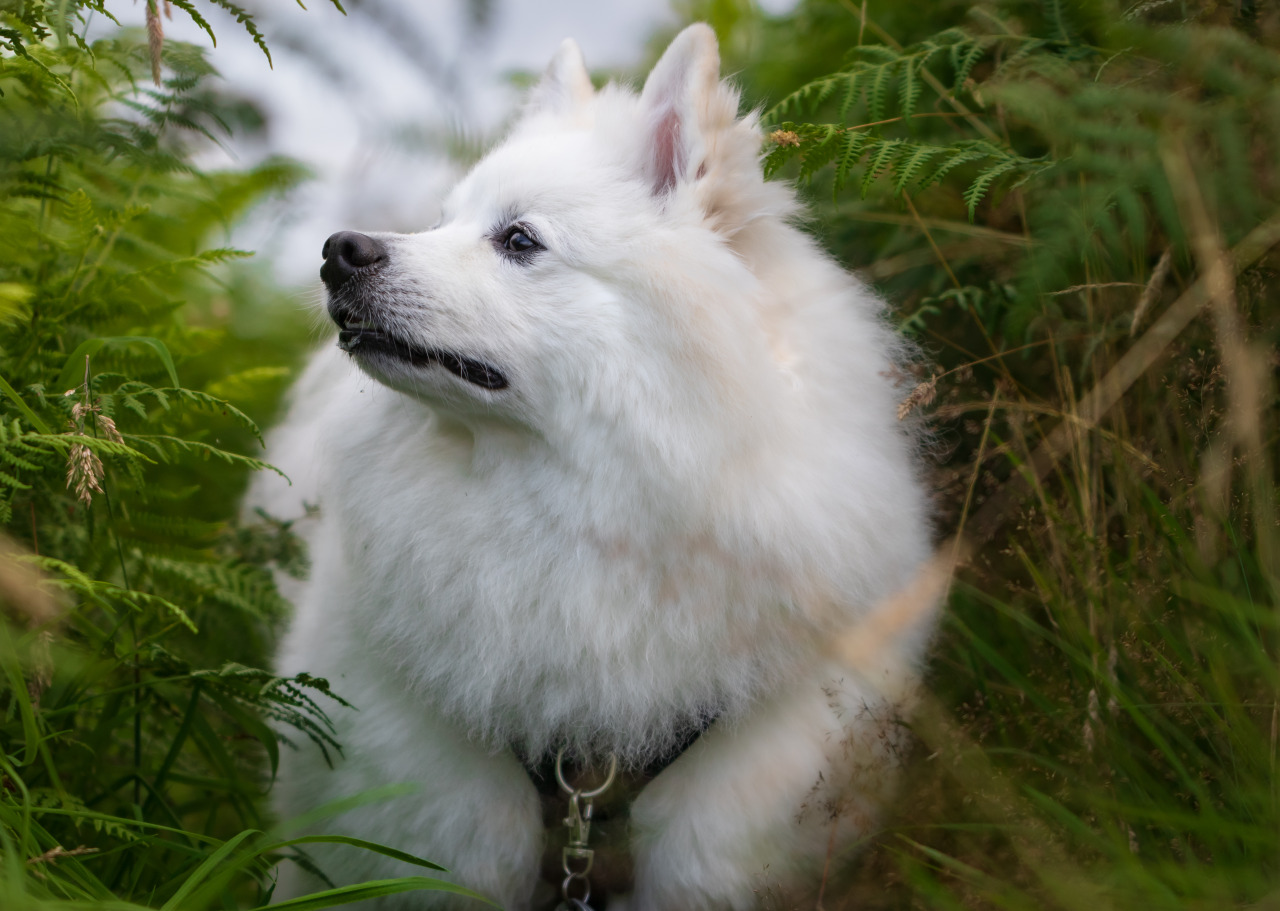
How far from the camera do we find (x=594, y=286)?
204 cm

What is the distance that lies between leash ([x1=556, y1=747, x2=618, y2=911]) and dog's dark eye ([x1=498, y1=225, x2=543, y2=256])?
3.80 ft

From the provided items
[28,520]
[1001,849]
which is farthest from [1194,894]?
[28,520]

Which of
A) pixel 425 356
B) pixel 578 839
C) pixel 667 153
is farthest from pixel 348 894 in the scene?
pixel 667 153

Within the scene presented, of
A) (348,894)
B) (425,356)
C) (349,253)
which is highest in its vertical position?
(349,253)

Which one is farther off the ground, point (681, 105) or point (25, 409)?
point (681, 105)

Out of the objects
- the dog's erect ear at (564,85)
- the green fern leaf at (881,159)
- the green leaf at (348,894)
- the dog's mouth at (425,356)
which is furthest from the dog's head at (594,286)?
the green leaf at (348,894)

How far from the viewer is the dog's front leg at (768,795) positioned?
2.06m

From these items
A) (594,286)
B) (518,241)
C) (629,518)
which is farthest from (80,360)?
(629,518)

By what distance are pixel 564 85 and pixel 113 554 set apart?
1.73 meters

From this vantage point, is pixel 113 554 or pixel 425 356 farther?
pixel 113 554

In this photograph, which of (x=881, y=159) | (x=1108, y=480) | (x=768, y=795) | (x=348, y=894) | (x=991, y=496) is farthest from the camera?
(x=991, y=496)

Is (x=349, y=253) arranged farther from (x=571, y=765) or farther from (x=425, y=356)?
(x=571, y=765)

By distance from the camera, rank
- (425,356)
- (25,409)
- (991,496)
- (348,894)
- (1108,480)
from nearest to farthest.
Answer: (348,894)
(25,409)
(425,356)
(1108,480)
(991,496)

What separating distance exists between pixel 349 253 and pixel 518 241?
0.38m
